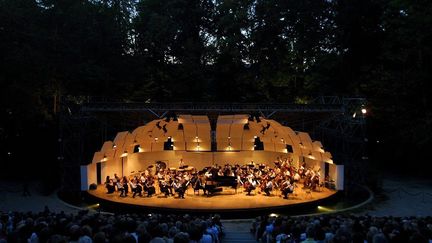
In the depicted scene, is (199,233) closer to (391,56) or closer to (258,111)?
(258,111)

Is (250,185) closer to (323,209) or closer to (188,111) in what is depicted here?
(323,209)

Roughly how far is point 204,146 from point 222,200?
7.94 m

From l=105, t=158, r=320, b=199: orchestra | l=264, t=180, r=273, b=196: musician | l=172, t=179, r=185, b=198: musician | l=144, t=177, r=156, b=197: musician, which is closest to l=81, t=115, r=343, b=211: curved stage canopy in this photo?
l=105, t=158, r=320, b=199: orchestra

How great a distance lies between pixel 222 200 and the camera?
797 inches

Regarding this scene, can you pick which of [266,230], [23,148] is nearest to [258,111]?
[266,230]

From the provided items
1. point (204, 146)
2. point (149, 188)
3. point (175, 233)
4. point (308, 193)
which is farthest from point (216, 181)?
point (175, 233)

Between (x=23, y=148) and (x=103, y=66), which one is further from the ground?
(x=103, y=66)

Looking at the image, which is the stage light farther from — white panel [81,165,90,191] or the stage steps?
white panel [81,165,90,191]

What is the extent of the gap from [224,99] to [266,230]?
25.7 meters

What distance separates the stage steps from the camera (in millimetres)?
13156

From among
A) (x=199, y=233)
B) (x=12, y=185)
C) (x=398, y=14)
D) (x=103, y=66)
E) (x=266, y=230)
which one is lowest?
(x=12, y=185)

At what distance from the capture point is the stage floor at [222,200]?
19000 millimetres

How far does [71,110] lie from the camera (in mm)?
21984

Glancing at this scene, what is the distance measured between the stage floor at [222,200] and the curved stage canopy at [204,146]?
2211mm
